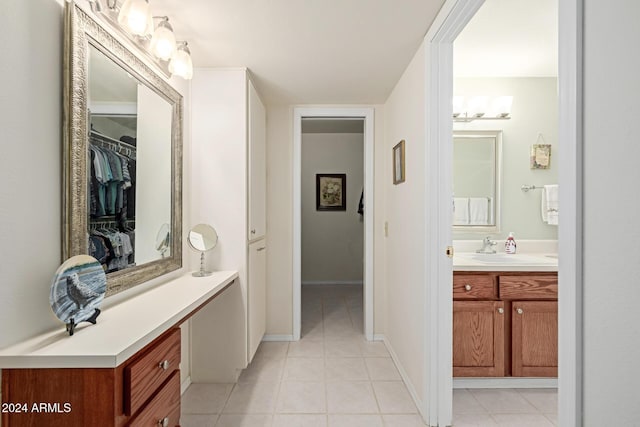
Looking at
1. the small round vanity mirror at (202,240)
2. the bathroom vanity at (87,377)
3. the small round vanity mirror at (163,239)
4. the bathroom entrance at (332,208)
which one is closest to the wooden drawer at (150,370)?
the bathroom vanity at (87,377)

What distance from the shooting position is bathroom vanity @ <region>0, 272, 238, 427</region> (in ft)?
2.89

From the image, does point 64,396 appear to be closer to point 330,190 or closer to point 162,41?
point 162,41

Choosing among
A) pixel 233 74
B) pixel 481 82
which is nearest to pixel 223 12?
pixel 233 74

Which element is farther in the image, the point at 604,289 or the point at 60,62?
the point at 60,62

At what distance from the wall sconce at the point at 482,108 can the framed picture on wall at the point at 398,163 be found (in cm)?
60

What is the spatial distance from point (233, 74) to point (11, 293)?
183cm

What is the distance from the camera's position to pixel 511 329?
2.14 metres

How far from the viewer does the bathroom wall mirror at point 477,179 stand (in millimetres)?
2699

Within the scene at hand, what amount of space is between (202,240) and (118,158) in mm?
789

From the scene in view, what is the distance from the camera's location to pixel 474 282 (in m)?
2.15

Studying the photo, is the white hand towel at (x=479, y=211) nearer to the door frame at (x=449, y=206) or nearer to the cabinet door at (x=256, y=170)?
the door frame at (x=449, y=206)

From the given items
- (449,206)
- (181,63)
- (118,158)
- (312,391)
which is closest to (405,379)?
(312,391)

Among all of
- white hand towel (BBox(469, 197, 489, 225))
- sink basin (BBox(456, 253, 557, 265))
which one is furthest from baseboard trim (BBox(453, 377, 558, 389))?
white hand towel (BBox(469, 197, 489, 225))

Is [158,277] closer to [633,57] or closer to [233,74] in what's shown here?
[233,74]
